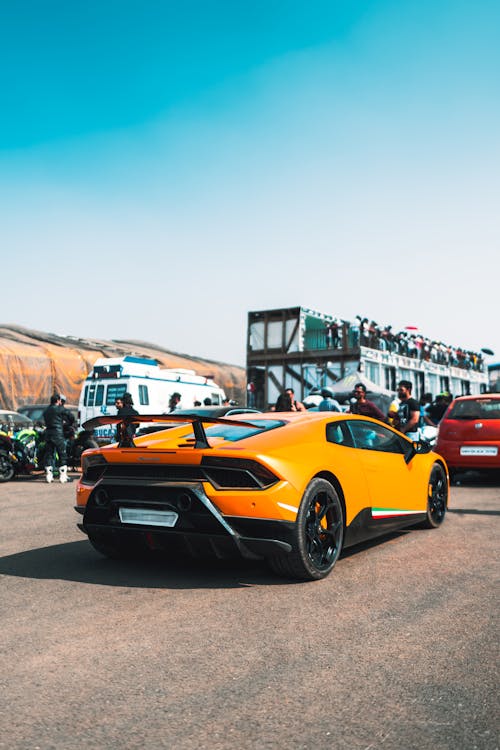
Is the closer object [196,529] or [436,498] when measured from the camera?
[196,529]

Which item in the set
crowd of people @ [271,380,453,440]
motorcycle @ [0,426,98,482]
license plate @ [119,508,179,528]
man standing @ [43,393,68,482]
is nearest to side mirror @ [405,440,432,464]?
crowd of people @ [271,380,453,440]

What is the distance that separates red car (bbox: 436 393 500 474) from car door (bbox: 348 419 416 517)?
4.79 m

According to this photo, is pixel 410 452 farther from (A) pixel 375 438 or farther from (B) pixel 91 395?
(B) pixel 91 395

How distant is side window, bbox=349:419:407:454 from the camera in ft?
19.7

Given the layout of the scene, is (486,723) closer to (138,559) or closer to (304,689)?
(304,689)

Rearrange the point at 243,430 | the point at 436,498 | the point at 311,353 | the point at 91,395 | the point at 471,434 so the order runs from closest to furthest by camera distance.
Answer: the point at 243,430
the point at 436,498
the point at 471,434
the point at 91,395
the point at 311,353

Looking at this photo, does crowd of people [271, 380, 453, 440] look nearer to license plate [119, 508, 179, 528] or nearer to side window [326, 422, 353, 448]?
side window [326, 422, 353, 448]

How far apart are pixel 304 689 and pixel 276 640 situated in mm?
664

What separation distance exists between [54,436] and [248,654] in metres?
10.2

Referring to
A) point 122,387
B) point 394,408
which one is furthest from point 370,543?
point 122,387

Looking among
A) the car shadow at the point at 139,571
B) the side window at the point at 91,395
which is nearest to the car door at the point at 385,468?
the car shadow at the point at 139,571

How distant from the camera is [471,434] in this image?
1126 cm

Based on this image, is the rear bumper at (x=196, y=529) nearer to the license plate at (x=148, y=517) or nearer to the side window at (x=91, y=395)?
the license plate at (x=148, y=517)

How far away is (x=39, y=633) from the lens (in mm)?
3754
